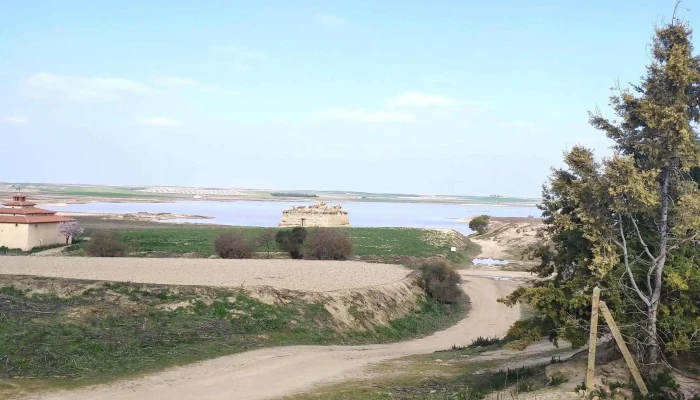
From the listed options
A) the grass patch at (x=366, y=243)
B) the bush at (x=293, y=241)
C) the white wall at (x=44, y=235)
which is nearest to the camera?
the bush at (x=293, y=241)

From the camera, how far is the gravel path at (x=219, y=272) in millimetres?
31609

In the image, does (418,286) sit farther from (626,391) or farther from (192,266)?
(626,391)

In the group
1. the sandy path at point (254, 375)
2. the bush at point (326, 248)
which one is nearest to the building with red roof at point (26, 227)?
the bush at point (326, 248)

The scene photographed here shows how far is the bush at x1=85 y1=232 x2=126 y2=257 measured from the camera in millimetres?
48312

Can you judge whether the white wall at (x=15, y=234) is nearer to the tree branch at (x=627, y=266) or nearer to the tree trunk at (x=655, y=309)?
the tree branch at (x=627, y=266)

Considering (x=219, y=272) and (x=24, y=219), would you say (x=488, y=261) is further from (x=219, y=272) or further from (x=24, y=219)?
(x=24, y=219)

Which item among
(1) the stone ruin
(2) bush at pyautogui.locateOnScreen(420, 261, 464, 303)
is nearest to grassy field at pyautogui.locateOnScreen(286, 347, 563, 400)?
(2) bush at pyautogui.locateOnScreen(420, 261, 464, 303)

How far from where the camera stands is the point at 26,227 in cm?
5172

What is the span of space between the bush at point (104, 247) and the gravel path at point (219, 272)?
6.96m

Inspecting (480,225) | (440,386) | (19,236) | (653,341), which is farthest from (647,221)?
(480,225)

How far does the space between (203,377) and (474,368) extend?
794 centimetres

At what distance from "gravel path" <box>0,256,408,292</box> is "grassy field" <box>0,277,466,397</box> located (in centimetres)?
423

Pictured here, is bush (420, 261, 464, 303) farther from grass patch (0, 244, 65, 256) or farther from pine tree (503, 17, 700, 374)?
grass patch (0, 244, 65, 256)

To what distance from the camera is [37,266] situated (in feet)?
114
